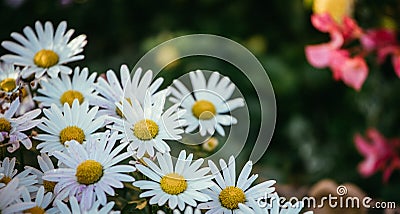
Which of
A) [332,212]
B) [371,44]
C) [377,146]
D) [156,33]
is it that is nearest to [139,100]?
[332,212]

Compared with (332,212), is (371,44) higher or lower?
higher

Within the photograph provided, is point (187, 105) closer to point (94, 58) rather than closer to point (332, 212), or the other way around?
point (332, 212)

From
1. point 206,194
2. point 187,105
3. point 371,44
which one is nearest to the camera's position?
point 206,194

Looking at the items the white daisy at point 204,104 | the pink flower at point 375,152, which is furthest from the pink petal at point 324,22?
the white daisy at point 204,104

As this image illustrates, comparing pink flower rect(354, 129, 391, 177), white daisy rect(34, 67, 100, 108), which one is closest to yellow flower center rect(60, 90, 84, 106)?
white daisy rect(34, 67, 100, 108)

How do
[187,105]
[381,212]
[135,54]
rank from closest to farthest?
[187,105]
[381,212]
[135,54]

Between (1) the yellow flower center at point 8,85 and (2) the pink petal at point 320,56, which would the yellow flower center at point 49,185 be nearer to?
(1) the yellow flower center at point 8,85

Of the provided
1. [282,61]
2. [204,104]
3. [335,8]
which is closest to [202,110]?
[204,104]

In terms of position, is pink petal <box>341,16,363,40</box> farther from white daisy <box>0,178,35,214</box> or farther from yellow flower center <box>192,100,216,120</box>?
white daisy <box>0,178,35,214</box>
